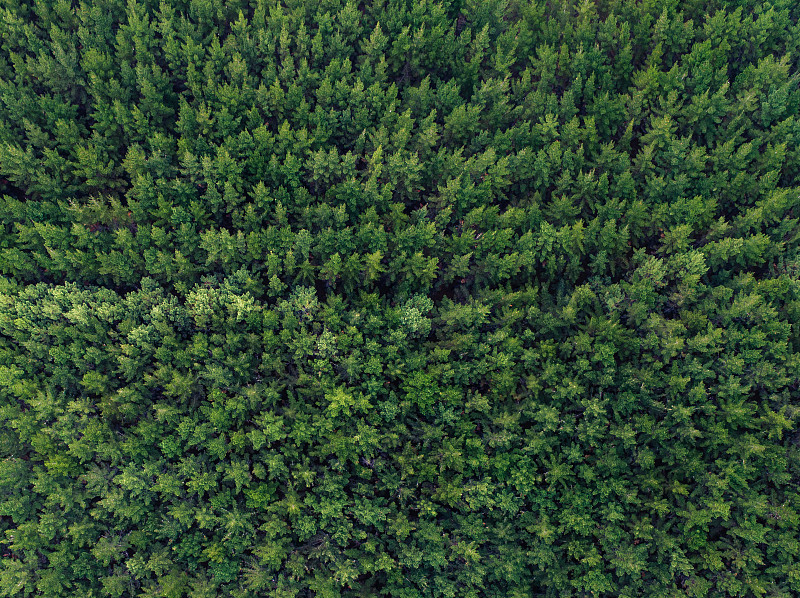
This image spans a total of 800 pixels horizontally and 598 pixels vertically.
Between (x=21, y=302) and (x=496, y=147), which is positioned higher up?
(x=496, y=147)

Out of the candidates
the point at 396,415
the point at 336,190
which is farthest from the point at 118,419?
the point at 336,190

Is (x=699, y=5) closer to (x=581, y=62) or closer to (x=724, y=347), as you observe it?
(x=581, y=62)

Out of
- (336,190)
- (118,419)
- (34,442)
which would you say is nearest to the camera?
(34,442)

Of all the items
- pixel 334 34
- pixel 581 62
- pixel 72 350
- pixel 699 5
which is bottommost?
pixel 72 350

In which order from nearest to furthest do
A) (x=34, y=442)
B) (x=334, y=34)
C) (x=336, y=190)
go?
(x=34, y=442), (x=336, y=190), (x=334, y=34)

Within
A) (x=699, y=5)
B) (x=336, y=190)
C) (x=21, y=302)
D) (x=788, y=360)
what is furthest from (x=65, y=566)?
(x=699, y=5)

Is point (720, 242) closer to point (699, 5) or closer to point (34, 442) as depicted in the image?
point (699, 5)

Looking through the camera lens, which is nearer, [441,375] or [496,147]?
[441,375]
